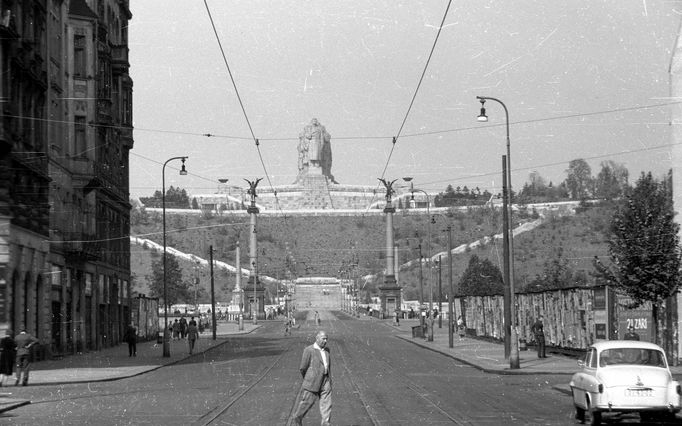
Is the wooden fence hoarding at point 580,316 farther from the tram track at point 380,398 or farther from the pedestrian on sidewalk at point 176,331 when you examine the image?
the pedestrian on sidewalk at point 176,331

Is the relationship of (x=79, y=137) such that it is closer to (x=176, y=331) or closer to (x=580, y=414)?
(x=176, y=331)

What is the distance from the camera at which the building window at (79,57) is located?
2208 inches

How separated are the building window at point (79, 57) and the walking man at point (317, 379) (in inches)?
1582

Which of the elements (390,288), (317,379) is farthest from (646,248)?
(390,288)

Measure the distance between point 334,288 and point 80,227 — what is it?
12961cm

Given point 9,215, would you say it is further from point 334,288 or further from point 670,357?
point 334,288

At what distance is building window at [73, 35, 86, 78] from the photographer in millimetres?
56094

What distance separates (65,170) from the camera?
53062 mm

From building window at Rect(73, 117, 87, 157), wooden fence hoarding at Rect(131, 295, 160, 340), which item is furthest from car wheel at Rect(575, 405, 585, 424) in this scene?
wooden fence hoarding at Rect(131, 295, 160, 340)

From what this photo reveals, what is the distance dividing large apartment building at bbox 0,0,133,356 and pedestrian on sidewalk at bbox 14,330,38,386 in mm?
3324

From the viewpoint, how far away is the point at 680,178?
41.0 m

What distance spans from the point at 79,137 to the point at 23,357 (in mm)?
23247

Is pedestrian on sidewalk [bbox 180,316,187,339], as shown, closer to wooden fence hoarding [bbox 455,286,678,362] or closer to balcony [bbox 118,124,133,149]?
balcony [bbox 118,124,133,149]

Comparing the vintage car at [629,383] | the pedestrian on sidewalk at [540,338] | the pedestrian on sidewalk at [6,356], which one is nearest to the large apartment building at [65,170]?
the pedestrian on sidewalk at [6,356]
